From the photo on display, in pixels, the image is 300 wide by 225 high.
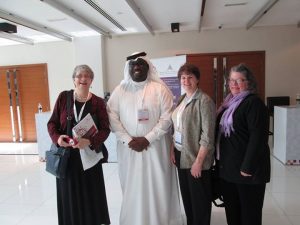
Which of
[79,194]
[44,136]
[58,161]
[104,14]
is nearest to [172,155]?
[79,194]

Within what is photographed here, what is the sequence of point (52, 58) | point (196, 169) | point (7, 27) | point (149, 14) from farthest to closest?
point (52, 58)
point (7, 27)
point (149, 14)
point (196, 169)

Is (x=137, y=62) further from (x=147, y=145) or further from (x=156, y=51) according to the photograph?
(x=156, y=51)

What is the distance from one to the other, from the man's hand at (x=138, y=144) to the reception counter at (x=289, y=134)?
3.03m

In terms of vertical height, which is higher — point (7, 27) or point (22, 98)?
point (7, 27)

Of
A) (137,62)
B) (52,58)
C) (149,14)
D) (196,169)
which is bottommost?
(196,169)

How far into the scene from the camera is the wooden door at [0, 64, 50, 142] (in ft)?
25.0

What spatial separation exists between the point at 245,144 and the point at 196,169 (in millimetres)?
420

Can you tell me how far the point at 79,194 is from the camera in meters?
2.21

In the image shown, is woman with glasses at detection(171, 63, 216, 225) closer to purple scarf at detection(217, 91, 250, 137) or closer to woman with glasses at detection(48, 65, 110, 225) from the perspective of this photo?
purple scarf at detection(217, 91, 250, 137)

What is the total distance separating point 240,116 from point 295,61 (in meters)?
5.82

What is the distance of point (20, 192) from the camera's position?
3.70 m

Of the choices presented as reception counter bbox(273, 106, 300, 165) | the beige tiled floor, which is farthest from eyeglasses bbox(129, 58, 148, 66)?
reception counter bbox(273, 106, 300, 165)

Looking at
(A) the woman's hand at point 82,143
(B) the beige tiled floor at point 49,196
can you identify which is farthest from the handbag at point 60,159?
(B) the beige tiled floor at point 49,196

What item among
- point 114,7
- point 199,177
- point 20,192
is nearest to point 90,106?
point 199,177
